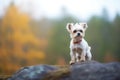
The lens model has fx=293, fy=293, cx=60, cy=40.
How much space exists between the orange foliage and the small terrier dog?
12.0ft

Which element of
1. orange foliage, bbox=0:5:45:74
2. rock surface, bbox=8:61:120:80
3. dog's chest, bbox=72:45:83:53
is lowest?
rock surface, bbox=8:61:120:80

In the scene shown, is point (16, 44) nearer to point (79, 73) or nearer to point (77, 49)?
point (77, 49)

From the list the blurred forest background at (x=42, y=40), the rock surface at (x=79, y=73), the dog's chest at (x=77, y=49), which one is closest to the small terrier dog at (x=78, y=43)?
the dog's chest at (x=77, y=49)

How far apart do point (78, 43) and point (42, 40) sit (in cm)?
384

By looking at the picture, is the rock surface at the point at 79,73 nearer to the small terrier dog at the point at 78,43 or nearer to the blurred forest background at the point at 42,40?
the small terrier dog at the point at 78,43

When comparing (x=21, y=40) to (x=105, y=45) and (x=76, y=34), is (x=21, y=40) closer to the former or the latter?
(x=105, y=45)

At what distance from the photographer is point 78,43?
4586 mm

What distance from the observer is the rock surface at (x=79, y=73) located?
145 inches

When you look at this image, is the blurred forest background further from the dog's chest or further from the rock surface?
the rock surface

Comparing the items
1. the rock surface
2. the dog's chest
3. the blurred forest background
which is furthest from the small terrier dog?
the blurred forest background

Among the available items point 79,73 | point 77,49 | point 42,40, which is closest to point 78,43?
point 77,49

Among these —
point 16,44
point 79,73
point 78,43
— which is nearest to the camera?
point 79,73

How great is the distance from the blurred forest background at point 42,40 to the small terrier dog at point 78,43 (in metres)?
3.49

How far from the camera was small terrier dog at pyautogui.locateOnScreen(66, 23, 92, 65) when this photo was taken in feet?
14.7
